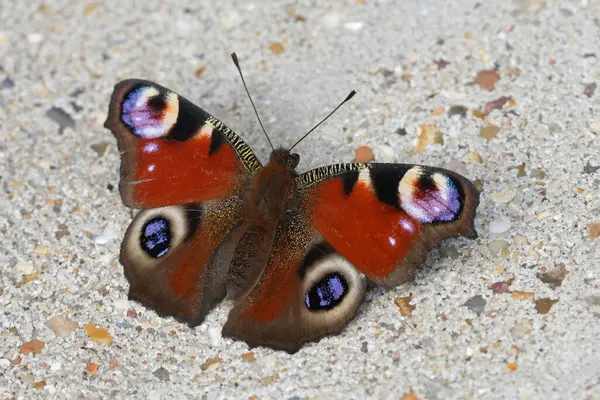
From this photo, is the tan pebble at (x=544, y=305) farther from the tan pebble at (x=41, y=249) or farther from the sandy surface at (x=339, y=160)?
the tan pebble at (x=41, y=249)

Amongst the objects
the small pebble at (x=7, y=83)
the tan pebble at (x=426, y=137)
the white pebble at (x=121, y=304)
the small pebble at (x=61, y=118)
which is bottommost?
the white pebble at (x=121, y=304)

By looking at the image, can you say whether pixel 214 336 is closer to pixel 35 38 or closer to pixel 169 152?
pixel 169 152

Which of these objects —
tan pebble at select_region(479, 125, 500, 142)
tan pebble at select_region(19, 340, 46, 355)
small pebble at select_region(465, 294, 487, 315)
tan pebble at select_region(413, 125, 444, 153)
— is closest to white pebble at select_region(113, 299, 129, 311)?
tan pebble at select_region(19, 340, 46, 355)

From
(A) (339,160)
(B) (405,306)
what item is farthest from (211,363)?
(A) (339,160)

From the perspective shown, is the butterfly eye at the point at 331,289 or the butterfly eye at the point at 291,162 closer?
the butterfly eye at the point at 331,289

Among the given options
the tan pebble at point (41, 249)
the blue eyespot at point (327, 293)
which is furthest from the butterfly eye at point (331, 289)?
the tan pebble at point (41, 249)

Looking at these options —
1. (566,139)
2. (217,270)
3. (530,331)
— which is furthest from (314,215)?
(566,139)
